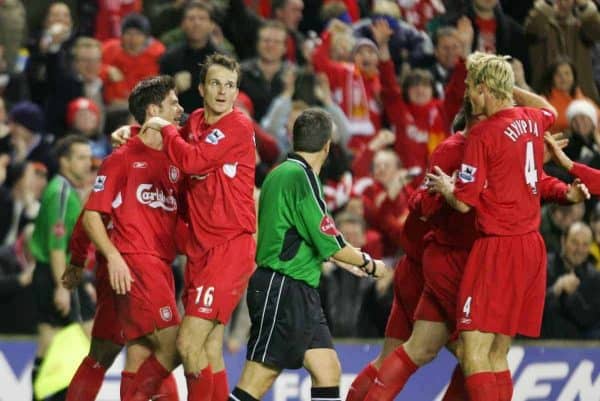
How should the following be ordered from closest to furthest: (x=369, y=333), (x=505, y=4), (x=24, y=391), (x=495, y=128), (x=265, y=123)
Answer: (x=495, y=128)
(x=24, y=391)
(x=369, y=333)
(x=265, y=123)
(x=505, y=4)

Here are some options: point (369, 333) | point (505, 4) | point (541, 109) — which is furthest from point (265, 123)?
point (541, 109)

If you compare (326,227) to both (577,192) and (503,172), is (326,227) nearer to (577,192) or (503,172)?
(503,172)

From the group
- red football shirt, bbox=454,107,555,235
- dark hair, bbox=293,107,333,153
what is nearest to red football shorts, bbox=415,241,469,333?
red football shirt, bbox=454,107,555,235

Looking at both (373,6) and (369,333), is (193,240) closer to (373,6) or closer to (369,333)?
(369,333)

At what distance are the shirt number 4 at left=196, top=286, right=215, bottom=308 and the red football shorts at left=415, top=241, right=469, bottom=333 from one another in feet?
4.08

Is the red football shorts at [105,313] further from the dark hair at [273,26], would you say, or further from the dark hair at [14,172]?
the dark hair at [273,26]

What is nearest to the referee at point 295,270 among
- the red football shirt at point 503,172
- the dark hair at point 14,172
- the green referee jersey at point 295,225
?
the green referee jersey at point 295,225

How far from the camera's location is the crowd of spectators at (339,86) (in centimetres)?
1190

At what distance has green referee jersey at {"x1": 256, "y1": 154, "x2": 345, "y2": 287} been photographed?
327 inches

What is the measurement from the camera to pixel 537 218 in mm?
8477

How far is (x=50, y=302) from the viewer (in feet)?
35.9

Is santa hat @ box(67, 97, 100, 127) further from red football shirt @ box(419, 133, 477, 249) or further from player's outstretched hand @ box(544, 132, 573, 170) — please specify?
player's outstretched hand @ box(544, 132, 573, 170)

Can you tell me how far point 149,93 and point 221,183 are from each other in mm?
737

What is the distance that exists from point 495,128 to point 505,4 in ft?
20.4
